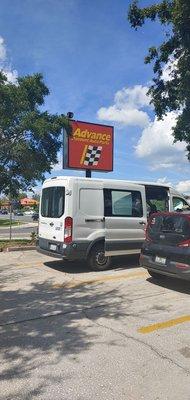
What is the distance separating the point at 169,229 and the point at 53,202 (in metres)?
3.22

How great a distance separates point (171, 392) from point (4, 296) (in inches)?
178

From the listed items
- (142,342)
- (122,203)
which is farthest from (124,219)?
(142,342)

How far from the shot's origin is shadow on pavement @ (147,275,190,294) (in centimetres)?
878

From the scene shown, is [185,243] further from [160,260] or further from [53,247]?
[53,247]

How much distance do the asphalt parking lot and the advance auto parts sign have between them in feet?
29.9

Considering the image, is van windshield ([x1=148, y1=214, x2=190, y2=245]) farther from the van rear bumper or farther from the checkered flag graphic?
the checkered flag graphic

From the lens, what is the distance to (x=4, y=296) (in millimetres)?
8109

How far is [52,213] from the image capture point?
35.7ft

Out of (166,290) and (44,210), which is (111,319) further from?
(44,210)

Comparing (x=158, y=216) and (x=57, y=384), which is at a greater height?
(x=158, y=216)

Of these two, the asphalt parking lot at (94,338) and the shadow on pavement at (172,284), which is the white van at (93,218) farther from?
the shadow on pavement at (172,284)

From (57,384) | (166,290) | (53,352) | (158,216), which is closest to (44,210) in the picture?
(158,216)

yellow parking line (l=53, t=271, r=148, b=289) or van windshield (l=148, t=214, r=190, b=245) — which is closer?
van windshield (l=148, t=214, r=190, b=245)

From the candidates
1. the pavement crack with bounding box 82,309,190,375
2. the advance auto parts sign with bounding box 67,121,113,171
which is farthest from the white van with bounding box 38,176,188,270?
the advance auto parts sign with bounding box 67,121,113,171
